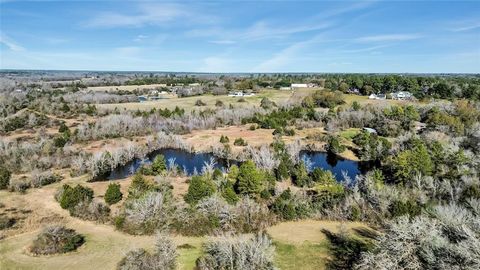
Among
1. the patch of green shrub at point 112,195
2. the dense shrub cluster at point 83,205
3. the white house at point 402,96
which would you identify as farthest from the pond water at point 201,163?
the white house at point 402,96

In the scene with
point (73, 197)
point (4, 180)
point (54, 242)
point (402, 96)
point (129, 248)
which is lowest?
point (129, 248)

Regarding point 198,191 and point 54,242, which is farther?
point 198,191

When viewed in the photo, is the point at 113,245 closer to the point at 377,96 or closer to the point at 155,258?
the point at 155,258

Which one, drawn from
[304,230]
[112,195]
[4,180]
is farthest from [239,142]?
[4,180]

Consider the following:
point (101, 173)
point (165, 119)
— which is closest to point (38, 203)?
point (101, 173)

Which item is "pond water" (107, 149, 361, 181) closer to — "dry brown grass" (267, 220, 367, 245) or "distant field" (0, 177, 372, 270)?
"distant field" (0, 177, 372, 270)

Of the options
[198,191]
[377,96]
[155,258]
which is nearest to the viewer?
[155,258]

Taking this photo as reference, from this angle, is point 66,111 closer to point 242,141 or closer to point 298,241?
point 242,141

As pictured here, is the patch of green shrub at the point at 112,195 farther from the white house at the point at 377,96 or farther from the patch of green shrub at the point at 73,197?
the white house at the point at 377,96
